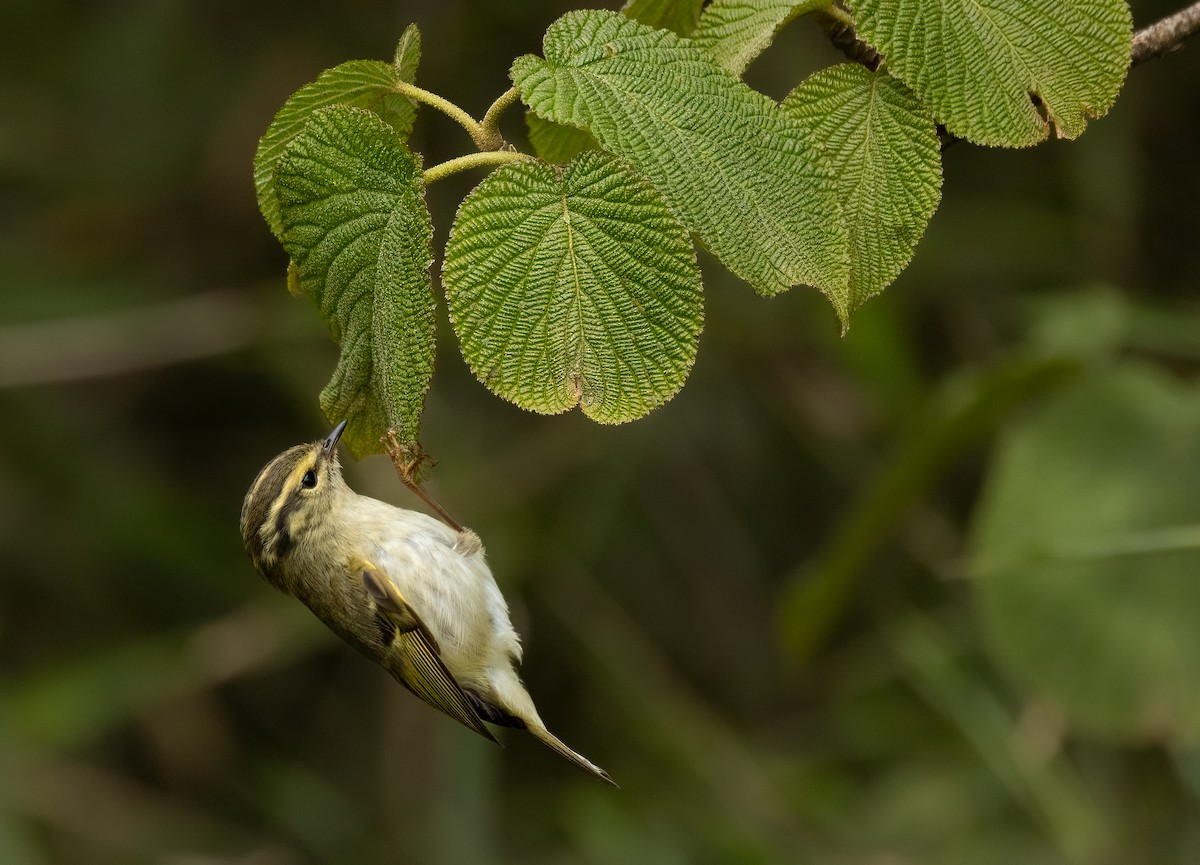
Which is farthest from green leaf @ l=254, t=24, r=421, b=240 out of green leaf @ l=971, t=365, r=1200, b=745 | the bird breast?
green leaf @ l=971, t=365, r=1200, b=745

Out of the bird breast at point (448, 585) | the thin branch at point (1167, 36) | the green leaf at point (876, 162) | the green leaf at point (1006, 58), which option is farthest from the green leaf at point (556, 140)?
the bird breast at point (448, 585)

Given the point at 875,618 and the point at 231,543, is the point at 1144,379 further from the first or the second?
the point at 231,543

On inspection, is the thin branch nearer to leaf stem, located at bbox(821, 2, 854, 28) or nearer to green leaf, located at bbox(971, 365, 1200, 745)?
leaf stem, located at bbox(821, 2, 854, 28)

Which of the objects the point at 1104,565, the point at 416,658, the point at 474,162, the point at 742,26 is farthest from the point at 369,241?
the point at 1104,565

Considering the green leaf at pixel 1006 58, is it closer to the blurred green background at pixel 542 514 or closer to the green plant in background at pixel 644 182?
the green plant in background at pixel 644 182

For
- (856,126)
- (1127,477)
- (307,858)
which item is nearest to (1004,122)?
(856,126)

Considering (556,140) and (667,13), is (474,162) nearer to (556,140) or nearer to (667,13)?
(556,140)
